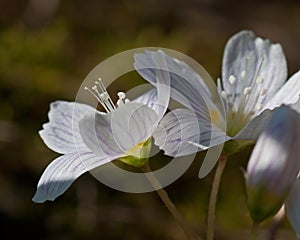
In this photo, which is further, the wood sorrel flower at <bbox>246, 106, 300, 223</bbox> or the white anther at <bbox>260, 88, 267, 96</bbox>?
the white anther at <bbox>260, 88, 267, 96</bbox>

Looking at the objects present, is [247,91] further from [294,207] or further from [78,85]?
[78,85]

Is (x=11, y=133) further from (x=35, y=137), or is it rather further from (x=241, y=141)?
(x=241, y=141)

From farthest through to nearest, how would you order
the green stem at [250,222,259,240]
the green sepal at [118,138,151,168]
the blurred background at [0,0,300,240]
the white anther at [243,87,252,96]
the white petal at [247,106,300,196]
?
the blurred background at [0,0,300,240] < the white anther at [243,87,252,96] < the green sepal at [118,138,151,168] < the green stem at [250,222,259,240] < the white petal at [247,106,300,196]

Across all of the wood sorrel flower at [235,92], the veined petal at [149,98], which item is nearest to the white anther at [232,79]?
the wood sorrel flower at [235,92]

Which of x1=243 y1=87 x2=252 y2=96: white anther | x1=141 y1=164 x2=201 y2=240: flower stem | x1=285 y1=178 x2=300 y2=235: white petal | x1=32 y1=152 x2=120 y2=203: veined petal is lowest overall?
x1=141 y1=164 x2=201 y2=240: flower stem

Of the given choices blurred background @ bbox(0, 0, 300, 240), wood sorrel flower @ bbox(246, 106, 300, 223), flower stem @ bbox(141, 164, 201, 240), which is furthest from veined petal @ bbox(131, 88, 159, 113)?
blurred background @ bbox(0, 0, 300, 240)

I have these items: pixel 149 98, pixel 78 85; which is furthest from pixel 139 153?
pixel 78 85

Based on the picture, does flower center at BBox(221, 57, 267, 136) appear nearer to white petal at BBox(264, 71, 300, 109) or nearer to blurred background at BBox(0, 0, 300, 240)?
white petal at BBox(264, 71, 300, 109)

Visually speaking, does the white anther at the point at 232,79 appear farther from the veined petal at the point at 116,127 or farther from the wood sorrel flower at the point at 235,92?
the veined petal at the point at 116,127
